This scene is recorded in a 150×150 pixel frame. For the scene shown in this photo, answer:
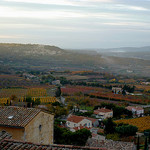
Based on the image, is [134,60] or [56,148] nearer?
[56,148]

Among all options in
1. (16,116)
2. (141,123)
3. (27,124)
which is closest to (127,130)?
(141,123)

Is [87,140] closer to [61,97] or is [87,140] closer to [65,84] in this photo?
[61,97]

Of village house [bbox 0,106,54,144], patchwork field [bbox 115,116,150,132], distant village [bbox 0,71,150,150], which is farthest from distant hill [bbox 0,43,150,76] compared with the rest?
village house [bbox 0,106,54,144]

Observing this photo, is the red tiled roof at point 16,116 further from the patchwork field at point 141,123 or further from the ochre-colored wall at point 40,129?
the patchwork field at point 141,123

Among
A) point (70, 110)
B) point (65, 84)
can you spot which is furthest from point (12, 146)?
point (65, 84)

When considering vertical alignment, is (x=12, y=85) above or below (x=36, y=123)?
below

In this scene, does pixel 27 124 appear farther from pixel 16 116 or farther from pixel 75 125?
pixel 75 125

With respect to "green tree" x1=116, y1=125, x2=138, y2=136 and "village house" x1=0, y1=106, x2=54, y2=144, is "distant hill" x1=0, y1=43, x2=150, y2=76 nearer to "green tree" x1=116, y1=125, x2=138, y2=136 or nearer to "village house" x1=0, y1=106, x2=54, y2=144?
"green tree" x1=116, y1=125, x2=138, y2=136
